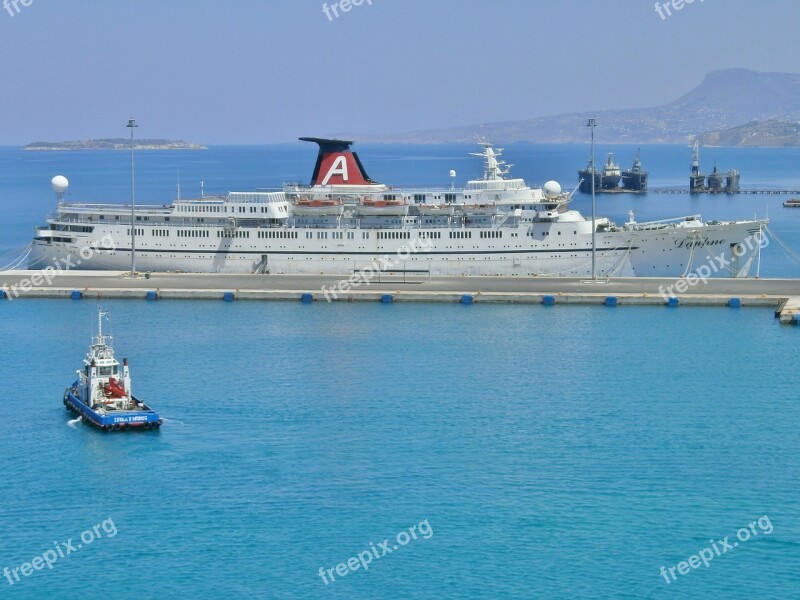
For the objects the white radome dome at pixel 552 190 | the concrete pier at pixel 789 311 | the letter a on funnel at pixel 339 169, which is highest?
the letter a on funnel at pixel 339 169

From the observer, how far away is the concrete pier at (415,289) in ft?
187

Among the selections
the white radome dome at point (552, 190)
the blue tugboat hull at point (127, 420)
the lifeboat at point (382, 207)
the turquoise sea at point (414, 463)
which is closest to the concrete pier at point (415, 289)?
the lifeboat at point (382, 207)

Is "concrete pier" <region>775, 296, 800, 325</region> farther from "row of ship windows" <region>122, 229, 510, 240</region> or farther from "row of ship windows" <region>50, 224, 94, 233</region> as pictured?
"row of ship windows" <region>50, 224, 94, 233</region>

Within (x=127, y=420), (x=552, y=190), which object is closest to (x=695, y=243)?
(x=552, y=190)

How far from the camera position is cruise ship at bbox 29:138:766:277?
6362 centimetres

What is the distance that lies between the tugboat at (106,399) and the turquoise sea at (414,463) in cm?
47

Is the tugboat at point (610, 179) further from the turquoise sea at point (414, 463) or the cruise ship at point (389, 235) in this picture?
the turquoise sea at point (414, 463)

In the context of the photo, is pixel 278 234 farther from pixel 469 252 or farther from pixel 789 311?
pixel 789 311

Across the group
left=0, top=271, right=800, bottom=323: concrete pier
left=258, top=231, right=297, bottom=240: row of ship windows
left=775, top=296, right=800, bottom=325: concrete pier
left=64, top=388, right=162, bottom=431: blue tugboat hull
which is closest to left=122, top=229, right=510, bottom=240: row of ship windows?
left=258, top=231, right=297, bottom=240: row of ship windows

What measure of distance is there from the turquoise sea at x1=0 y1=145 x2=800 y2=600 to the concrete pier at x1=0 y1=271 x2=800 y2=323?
3683 millimetres

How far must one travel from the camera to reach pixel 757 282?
60844mm

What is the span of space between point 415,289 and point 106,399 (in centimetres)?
2433

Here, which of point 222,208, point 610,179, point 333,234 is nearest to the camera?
point 333,234

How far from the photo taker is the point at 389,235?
65188 mm
